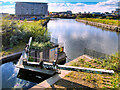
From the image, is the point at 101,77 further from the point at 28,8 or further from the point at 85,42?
the point at 28,8

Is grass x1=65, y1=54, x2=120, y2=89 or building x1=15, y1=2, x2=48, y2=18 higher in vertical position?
building x1=15, y1=2, x2=48, y2=18

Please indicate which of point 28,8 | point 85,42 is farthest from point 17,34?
point 28,8

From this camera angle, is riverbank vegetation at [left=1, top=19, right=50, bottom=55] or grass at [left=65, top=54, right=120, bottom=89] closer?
grass at [left=65, top=54, right=120, bottom=89]

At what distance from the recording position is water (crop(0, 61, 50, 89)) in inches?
315

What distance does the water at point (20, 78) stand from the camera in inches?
315

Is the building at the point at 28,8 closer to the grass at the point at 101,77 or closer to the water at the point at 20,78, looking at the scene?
the water at the point at 20,78

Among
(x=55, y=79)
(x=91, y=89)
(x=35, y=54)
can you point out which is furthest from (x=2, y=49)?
(x=91, y=89)

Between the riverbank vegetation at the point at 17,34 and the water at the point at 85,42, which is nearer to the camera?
the riverbank vegetation at the point at 17,34

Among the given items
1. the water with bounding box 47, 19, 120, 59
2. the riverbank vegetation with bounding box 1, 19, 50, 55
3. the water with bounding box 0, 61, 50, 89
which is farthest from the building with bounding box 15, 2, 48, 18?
the water with bounding box 0, 61, 50, 89

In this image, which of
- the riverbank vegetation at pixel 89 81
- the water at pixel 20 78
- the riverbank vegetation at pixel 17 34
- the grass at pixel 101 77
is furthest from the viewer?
the riverbank vegetation at pixel 17 34

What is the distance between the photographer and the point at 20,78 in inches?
350

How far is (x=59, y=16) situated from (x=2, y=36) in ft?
267

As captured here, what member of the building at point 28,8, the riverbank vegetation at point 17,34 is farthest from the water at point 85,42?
the building at point 28,8

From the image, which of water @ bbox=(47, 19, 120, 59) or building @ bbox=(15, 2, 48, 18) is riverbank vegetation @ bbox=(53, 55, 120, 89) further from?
building @ bbox=(15, 2, 48, 18)
